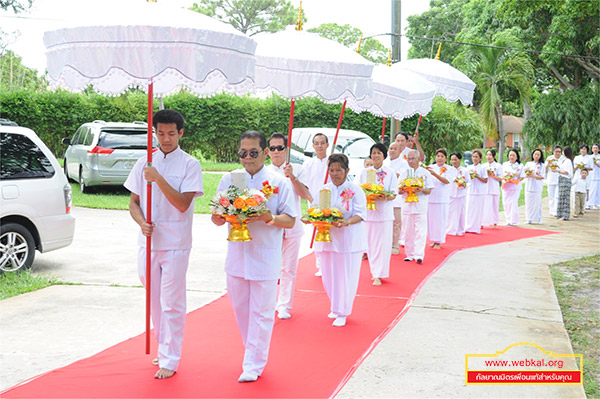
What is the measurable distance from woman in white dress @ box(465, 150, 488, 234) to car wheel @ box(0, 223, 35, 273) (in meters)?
9.87

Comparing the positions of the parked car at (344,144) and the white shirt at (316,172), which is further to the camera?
the parked car at (344,144)

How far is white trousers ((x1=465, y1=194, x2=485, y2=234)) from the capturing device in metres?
14.6

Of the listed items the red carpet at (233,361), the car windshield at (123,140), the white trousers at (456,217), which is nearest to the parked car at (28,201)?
the red carpet at (233,361)

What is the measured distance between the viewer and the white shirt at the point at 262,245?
4.98m

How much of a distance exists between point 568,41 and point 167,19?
66.5ft

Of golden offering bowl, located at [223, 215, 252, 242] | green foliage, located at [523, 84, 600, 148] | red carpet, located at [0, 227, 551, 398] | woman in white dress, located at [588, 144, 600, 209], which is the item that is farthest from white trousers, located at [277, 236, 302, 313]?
green foliage, located at [523, 84, 600, 148]

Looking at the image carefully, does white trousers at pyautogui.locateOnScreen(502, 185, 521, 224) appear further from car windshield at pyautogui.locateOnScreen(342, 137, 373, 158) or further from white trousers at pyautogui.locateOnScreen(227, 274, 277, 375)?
white trousers at pyautogui.locateOnScreen(227, 274, 277, 375)

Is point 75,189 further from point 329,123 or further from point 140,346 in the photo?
point 140,346

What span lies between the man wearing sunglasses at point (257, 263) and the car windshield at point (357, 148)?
12.9 metres

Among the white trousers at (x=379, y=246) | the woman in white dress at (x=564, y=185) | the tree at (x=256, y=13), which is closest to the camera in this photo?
the white trousers at (x=379, y=246)

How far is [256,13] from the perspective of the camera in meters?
43.1

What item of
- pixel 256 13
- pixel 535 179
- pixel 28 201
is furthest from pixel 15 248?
pixel 256 13

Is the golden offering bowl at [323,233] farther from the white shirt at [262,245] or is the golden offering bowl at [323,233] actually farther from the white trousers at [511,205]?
the white trousers at [511,205]

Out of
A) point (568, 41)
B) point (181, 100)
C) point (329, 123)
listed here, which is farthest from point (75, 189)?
point (568, 41)
